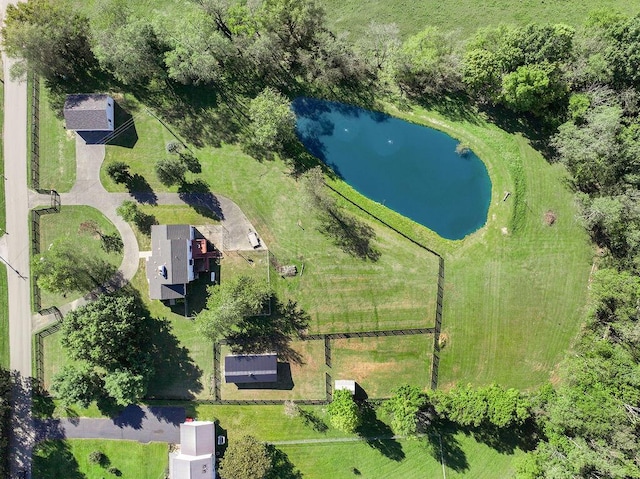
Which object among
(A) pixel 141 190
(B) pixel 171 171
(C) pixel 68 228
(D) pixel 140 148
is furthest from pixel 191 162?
(C) pixel 68 228

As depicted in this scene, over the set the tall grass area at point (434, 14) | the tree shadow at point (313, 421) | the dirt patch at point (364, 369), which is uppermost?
the tall grass area at point (434, 14)

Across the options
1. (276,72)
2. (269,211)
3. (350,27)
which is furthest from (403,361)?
(350,27)

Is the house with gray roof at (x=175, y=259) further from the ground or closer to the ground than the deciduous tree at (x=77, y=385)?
further from the ground

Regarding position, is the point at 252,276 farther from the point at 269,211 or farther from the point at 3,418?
the point at 3,418

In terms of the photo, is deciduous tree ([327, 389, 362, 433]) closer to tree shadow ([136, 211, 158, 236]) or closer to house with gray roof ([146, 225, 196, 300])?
house with gray roof ([146, 225, 196, 300])

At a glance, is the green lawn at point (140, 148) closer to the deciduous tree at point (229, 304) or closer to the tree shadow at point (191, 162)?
the tree shadow at point (191, 162)

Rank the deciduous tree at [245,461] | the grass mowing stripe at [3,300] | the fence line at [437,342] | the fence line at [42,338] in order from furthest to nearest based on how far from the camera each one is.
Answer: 1. the grass mowing stripe at [3,300]
2. the fence line at [42,338]
3. the fence line at [437,342]
4. the deciduous tree at [245,461]

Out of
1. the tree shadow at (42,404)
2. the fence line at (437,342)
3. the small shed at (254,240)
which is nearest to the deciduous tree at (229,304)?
the small shed at (254,240)
